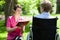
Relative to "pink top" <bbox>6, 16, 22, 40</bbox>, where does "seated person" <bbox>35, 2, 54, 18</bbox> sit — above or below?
above

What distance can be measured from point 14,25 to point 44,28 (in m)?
0.54

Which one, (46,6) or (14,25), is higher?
(46,6)

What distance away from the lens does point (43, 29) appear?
4211 millimetres

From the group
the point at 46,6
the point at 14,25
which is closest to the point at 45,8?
the point at 46,6

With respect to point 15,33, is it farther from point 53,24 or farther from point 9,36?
point 53,24

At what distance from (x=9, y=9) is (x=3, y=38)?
2.67 meters

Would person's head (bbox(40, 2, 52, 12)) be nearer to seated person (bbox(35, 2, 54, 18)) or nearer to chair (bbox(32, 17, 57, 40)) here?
seated person (bbox(35, 2, 54, 18))

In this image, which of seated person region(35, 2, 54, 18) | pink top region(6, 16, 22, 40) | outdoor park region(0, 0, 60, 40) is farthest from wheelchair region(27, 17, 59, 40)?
outdoor park region(0, 0, 60, 40)

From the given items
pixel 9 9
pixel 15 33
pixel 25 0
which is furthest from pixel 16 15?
pixel 25 0

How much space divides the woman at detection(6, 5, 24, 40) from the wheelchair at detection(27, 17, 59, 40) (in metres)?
0.26

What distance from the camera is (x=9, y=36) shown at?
166 inches

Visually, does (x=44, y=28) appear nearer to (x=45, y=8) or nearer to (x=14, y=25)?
(x=45, y=8)

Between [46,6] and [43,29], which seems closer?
[46,6]

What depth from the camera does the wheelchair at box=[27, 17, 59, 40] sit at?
4.13 m
